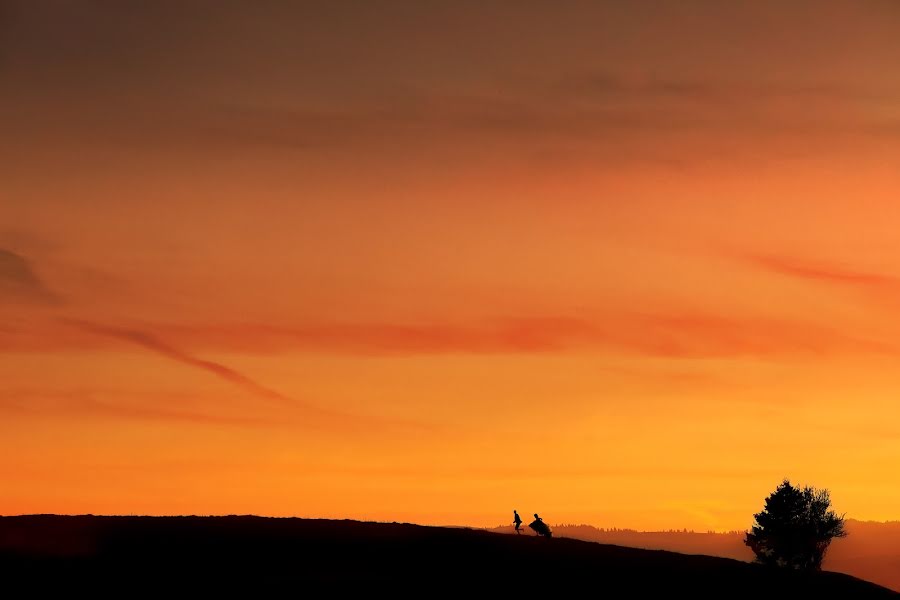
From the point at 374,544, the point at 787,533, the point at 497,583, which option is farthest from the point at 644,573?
the point at 787,533

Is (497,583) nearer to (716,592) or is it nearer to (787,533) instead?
(716,592)

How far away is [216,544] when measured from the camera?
74.1m

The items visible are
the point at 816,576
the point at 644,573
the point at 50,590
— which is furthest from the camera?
the point at 816,576

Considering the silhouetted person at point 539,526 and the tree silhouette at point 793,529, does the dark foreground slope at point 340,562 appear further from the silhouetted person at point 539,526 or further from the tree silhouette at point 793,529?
the tree silhouette at point 793,529

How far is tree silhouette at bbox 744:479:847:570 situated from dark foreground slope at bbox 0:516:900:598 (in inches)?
1769

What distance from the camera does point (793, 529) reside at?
12588 centimetres

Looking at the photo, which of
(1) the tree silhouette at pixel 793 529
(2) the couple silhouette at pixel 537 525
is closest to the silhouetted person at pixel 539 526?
(2) the couple silhouette at pixel 537 525

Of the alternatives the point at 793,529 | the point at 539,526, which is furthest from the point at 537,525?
the point at 793,529

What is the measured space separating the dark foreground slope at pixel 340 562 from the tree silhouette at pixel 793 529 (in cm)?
4494

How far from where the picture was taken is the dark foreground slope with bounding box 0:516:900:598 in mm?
67688

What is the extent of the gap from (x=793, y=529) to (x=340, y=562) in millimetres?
66771

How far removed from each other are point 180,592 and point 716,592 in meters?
29.5

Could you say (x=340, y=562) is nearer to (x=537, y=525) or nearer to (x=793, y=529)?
(x=537, y=525)

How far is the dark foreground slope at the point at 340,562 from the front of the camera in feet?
222
